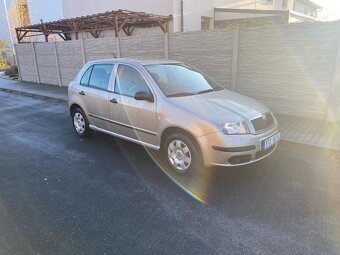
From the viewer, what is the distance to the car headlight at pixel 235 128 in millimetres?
3738

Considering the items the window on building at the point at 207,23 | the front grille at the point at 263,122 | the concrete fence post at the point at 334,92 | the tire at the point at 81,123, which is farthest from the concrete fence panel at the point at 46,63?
the front grille at the point at 263,122

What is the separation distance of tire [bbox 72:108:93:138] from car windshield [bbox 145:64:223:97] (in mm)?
2059

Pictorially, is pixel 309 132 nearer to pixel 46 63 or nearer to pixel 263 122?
pixel 263 122

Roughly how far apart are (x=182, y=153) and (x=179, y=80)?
1403 mm

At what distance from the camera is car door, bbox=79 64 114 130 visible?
5.23m

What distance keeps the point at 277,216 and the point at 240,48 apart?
525 centimetres

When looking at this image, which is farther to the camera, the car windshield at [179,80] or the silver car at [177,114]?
the car windshield at [179,80]

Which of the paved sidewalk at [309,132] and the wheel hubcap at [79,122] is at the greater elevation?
the wheel hubcap at [79,122]

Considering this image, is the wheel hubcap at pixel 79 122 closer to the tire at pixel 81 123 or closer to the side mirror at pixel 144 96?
the tire at pixel 81 123

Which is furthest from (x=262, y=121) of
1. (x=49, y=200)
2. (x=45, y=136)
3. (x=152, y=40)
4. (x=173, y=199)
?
(x=152, y=40)

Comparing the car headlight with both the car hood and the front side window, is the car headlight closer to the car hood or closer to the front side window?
the car hood

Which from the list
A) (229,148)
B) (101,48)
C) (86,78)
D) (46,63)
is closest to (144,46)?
(101,48)

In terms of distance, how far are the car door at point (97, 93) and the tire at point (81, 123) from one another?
239 millimetres

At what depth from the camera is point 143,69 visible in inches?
184
